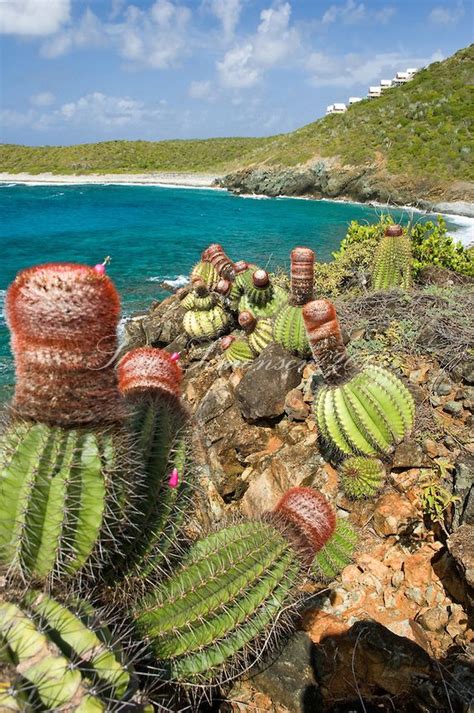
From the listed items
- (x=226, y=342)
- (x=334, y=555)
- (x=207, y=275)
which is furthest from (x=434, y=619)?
(x=207, y=275)

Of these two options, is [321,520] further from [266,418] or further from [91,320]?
[266,418]

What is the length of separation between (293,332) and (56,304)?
4.43 meters

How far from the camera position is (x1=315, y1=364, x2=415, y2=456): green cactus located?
431 cm

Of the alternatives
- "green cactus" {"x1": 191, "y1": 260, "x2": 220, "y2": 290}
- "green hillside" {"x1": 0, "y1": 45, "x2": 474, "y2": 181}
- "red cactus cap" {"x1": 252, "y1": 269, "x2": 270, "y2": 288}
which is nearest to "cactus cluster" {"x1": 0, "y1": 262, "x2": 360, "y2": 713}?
"red cactus cap" {"x1": 252, "y1": 269, "x2": 270, "y2": 288}

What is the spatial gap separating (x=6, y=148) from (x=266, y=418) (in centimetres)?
→ 12318

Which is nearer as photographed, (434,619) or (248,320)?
(434,619)

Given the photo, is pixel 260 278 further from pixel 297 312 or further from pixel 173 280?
pixel 173 280

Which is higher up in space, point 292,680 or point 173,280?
point 173,280

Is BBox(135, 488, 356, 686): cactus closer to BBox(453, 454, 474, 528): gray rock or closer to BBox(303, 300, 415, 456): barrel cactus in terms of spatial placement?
BBox(453, 454, 474, 528): gray rock

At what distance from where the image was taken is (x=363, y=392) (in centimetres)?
433

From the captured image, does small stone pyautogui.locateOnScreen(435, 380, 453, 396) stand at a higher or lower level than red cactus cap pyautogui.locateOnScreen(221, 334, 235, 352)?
higher

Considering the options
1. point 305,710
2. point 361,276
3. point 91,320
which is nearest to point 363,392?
point 305,710

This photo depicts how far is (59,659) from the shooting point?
1.60m

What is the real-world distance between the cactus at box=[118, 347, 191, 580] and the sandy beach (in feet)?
237
